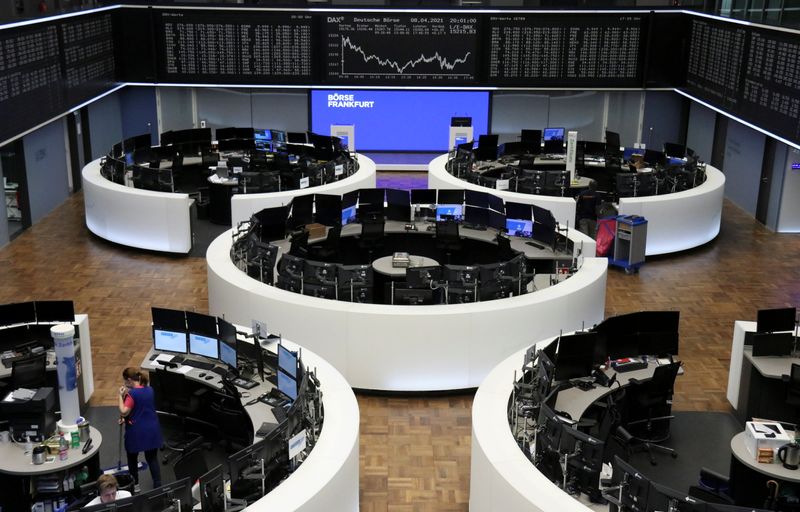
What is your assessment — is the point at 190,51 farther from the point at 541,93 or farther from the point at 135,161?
the point at 541,93

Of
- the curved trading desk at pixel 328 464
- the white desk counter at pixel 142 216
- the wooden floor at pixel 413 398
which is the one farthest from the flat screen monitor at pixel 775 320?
the white desk counter at pixel 142 216

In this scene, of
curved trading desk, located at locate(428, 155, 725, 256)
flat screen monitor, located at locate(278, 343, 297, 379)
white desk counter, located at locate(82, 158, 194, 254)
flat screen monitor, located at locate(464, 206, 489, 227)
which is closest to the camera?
flat screen monitor, located at locate(278, 343, 297, 379)

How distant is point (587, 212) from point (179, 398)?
26.3 feet

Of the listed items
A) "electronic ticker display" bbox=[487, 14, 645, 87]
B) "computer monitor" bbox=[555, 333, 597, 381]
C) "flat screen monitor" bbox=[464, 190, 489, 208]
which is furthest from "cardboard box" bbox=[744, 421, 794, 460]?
"electronic ticker display" bbox=[487, 14, 645, 87]

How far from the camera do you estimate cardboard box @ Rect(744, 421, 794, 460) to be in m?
7.96

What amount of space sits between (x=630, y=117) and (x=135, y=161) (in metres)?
10.9

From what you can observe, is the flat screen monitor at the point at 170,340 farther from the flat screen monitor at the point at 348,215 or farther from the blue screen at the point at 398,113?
the blue screen at the point at 398,113

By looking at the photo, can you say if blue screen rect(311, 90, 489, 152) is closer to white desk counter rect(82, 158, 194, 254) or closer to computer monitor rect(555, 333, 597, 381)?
white desk counter rect(82, 158, 194, 254)

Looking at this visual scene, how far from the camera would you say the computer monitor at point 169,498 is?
256 inches

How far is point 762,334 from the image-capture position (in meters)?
9.75

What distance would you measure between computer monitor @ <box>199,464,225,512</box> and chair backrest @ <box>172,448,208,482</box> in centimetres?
85

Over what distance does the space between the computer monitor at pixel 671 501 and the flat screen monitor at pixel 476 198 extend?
7.81 m

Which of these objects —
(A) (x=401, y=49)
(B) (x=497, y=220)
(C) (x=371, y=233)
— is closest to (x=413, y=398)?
(C) (x=371, y=233)

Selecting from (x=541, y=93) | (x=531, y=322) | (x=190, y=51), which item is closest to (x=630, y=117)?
(x=541, y=93)
